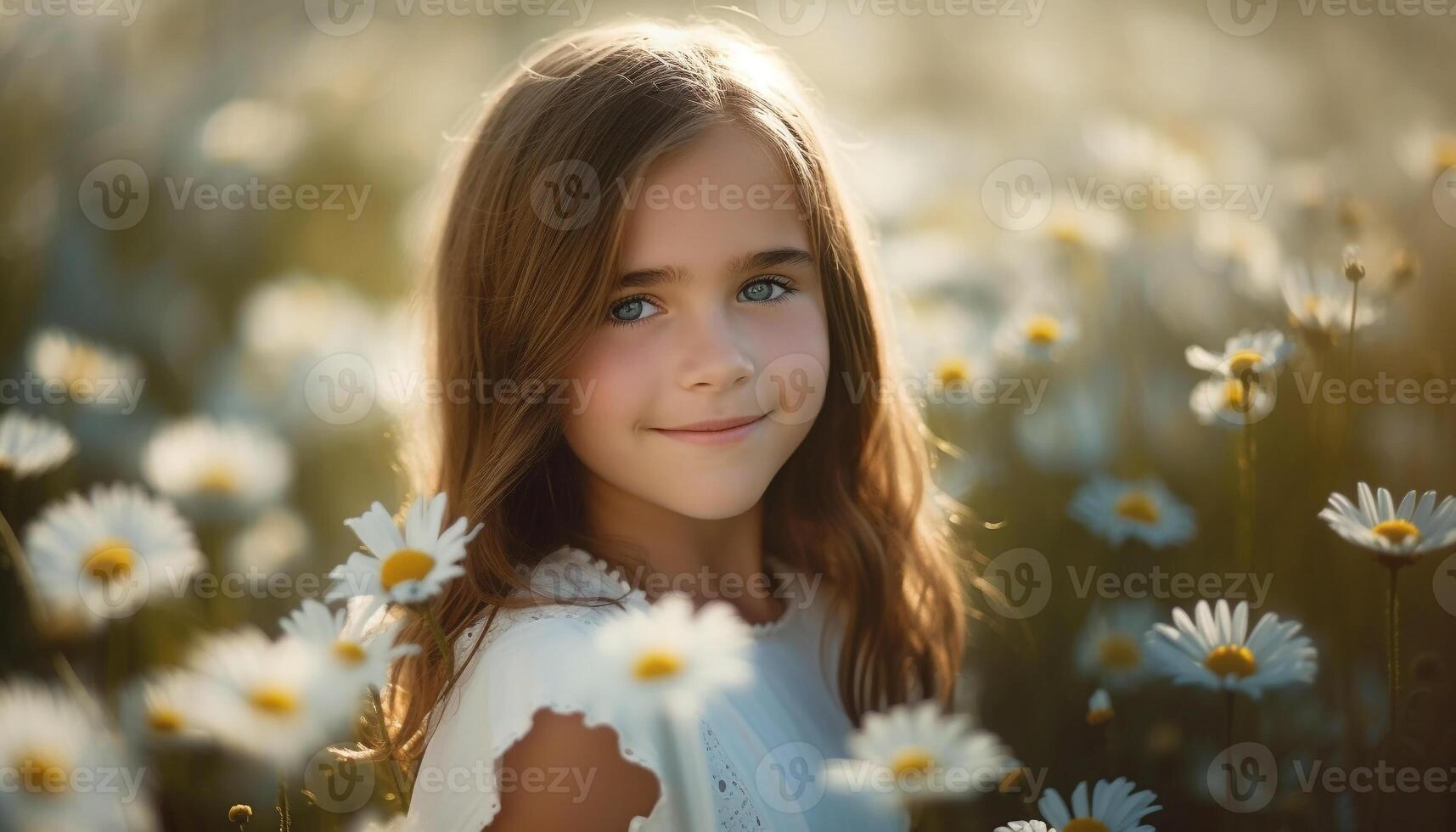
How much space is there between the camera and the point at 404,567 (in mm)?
862

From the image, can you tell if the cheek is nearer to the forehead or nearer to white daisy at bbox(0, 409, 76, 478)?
the forehead

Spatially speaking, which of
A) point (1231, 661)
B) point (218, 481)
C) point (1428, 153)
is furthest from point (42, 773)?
point (1428, 153)

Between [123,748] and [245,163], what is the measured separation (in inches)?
43.9

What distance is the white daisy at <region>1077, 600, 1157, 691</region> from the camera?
1204mm

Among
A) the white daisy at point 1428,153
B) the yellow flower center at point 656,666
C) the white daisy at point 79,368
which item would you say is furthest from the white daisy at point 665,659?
the white daisy at point 1428,153

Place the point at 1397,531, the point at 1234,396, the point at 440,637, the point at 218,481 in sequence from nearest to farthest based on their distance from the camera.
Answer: the point at 440,637
the point at 1397,531
the point at 1234,396
the point at 218,481

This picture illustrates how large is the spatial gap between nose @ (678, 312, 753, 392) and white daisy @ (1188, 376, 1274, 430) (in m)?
0.52

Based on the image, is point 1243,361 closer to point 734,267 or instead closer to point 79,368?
point 734,267

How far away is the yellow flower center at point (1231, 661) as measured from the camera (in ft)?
3.16

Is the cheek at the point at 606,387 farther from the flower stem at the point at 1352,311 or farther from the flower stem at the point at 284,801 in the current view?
the flower stem at the point at 1352,311

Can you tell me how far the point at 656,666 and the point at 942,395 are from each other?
80 centimetres

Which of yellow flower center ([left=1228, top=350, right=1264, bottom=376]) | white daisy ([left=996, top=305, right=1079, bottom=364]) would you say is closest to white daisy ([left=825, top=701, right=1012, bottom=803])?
yellow flower center ([left=1228, top=350, right=1264, bottom=376])

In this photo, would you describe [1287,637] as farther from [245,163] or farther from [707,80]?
[245,163]

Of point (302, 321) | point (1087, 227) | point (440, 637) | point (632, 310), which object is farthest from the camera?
point (302, 321)
